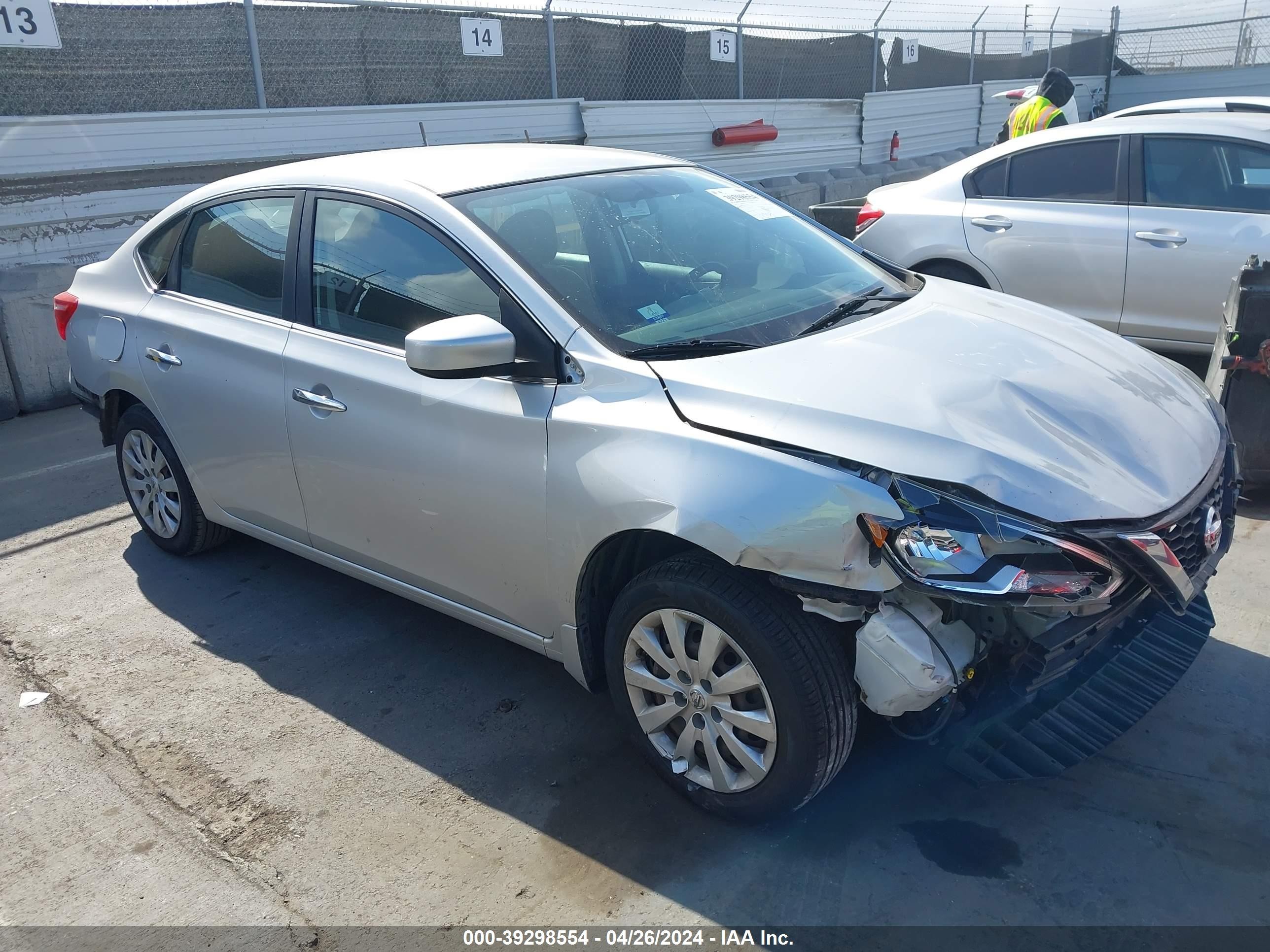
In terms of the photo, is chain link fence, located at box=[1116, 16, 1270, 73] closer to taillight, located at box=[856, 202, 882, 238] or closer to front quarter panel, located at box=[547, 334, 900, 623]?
taillight, located at box=[856, 202, 882, 238]

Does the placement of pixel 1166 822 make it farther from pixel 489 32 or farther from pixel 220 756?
pixel 489 32

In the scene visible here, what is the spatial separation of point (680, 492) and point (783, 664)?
1.68 ft

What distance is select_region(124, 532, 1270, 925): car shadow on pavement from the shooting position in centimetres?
264

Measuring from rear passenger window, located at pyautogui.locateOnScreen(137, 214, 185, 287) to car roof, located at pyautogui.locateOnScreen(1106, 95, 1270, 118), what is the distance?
663 cm

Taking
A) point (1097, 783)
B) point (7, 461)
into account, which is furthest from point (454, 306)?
point (7, 461)

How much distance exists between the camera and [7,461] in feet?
20.8

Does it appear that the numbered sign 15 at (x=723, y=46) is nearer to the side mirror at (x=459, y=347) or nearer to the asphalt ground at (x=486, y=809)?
the asphalt ground at (x=486, y=809)

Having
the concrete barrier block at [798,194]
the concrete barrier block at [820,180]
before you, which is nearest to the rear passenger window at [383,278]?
the concrete barrier block at [798,194]

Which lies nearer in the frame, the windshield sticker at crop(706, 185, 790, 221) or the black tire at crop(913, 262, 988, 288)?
the windshield sticker at crop(706, 185, 790, 221)

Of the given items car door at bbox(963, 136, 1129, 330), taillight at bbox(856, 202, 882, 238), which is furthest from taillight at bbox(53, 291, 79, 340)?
car door at bbox(963, 136, 1129, 330)

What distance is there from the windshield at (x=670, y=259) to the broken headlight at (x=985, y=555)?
83cm

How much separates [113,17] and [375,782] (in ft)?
28.5

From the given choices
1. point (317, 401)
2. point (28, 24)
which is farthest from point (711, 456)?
point (28, 24)

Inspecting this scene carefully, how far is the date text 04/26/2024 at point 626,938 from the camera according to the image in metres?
2.55
